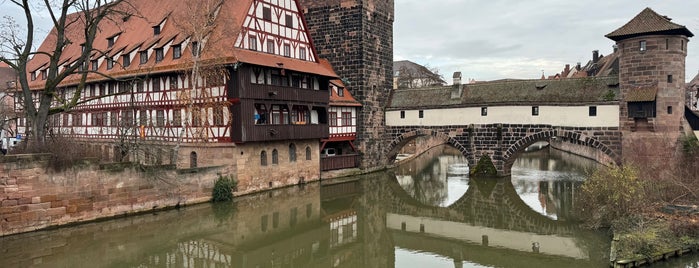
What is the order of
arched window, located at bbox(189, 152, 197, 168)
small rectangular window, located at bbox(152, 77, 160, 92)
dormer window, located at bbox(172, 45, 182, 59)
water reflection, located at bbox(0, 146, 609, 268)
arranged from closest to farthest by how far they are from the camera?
1. water reflection, located at bbox(0, 146, 609, 268)
2. arched window, located at bbox(189, 152, 197, 168)
3. dormer window, located at bbox(172, 45, 182, 59)
4. small rectangular window, located at bbox(152, 77, 160, 92)

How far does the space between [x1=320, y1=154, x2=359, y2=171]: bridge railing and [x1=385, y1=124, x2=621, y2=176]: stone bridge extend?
4031 mm

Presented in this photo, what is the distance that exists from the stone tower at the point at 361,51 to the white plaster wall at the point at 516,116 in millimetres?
1670

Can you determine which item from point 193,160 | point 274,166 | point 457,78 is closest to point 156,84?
point 193,160

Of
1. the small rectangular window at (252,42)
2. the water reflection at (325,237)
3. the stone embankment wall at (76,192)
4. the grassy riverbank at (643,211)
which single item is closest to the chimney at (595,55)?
the water reflection at (325,237)

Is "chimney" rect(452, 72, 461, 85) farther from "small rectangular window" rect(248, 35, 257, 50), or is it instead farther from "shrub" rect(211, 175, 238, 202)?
"shrub" rect(211, 175, 238, 202)

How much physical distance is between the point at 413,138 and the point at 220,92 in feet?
46.7

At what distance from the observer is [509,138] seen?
27.1 m

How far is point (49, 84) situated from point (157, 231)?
19.2ft

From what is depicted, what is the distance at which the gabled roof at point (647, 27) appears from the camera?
2223 centimetres

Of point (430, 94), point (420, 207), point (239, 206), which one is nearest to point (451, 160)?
point (430, 94)

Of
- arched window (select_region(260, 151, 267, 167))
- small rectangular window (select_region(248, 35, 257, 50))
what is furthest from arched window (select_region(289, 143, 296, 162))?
small rectangular window (select_region(248, 35, 257, 50))

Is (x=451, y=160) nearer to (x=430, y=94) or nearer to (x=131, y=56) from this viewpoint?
(x=430, y=94)

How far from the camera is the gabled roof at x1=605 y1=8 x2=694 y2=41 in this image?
72.9 ft

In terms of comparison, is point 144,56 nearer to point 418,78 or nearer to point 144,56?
point 144,56
